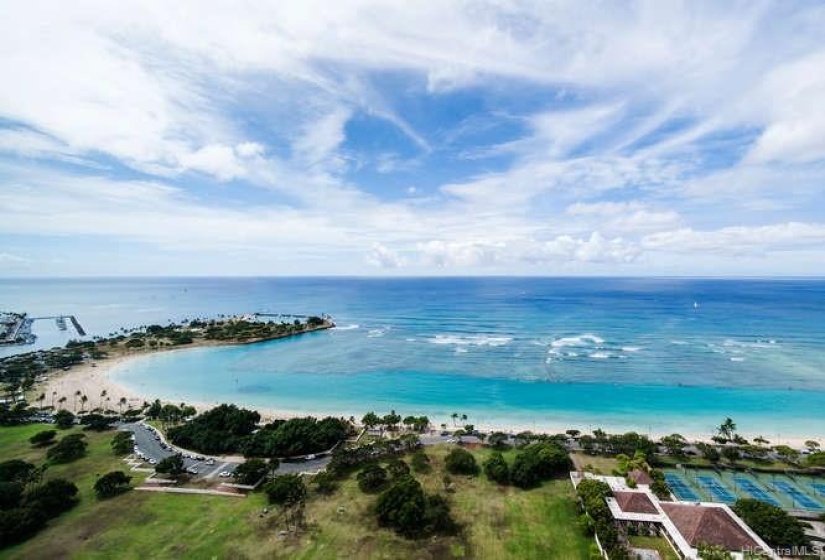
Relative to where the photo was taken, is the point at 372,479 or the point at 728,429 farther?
the point at 728,429

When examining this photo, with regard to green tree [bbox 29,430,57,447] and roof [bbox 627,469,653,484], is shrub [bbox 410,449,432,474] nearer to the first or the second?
roof [bbox 627,469,653,484]

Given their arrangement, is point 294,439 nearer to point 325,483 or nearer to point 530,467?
point 325,483

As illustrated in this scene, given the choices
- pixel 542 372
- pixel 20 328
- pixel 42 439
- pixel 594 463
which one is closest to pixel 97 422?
pixel 42 439

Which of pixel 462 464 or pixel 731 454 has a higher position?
pixel 731 454

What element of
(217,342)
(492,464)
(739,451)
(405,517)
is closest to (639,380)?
(739,451)

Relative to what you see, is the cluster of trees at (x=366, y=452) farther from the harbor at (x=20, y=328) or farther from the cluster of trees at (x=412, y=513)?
the harbor at (x=20, y=328)

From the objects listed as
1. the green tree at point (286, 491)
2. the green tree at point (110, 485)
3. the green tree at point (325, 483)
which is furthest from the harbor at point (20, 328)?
the green tree at point (325, 483)

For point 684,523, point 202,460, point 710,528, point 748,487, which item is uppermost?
point 710,528
